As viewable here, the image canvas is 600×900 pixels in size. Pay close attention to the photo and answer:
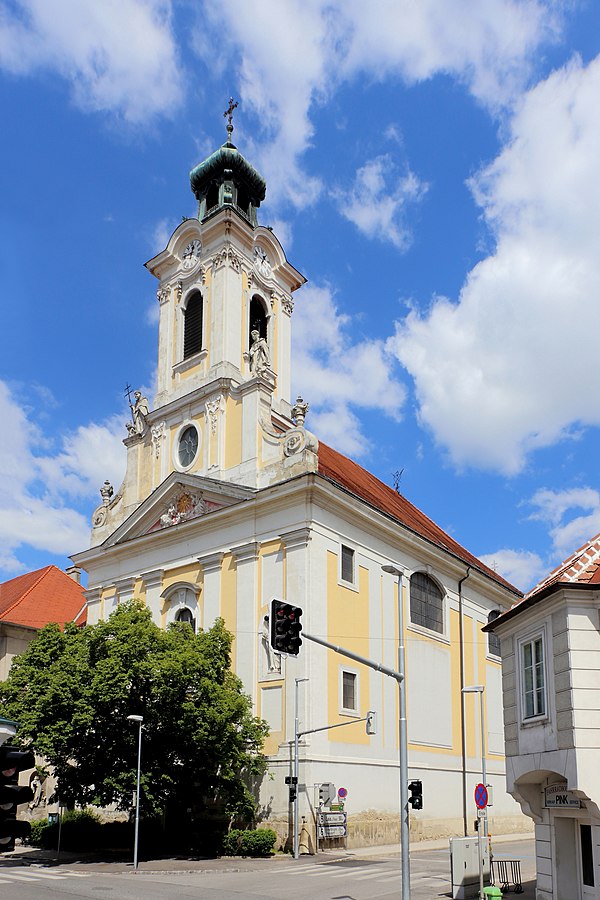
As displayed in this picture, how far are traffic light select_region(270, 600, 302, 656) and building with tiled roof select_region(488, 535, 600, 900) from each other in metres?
4.89

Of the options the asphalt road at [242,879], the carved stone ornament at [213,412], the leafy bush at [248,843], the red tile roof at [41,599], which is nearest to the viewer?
the asphalt road at [242,879]

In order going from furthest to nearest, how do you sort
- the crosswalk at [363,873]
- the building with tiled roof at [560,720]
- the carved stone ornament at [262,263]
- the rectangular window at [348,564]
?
the carved stone ornament at [262,263], the rectangular window at [348,564], the crosswalk at [363,873], the building with tiled roof at [560,720]

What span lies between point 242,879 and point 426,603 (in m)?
19.5

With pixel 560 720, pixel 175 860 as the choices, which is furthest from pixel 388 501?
pixel 560 720

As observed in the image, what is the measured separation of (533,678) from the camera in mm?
17984

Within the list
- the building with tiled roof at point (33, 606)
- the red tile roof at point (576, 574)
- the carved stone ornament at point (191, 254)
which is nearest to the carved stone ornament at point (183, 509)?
the building with tiled roof at point (33, 606)

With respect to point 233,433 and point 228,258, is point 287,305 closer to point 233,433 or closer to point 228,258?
point 228,258

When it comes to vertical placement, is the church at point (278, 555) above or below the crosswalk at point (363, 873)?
above

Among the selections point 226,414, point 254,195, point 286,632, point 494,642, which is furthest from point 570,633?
point 254,195

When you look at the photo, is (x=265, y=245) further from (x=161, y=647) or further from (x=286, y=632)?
(x=286, y=632)

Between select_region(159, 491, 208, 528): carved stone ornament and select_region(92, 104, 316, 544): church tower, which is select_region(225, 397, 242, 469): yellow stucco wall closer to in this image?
select_region(92, 104, 316, 544): church tower

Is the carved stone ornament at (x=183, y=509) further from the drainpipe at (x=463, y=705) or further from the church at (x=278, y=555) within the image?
the drainpipe at (x=463, y=705)

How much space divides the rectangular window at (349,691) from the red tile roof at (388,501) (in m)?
7.69

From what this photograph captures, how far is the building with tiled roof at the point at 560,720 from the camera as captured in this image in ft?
52.7
